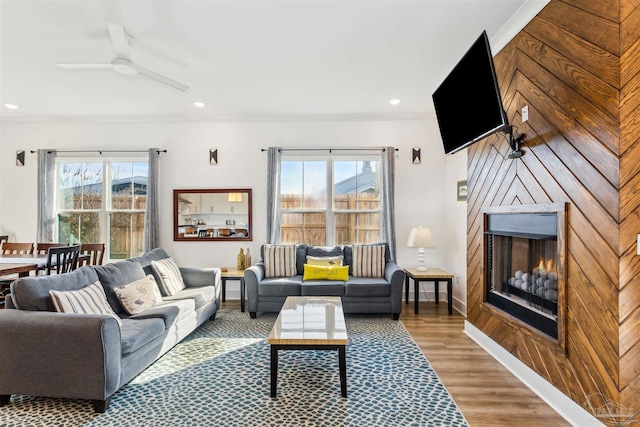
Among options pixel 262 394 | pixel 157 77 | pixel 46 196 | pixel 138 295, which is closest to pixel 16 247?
pixel 46 196

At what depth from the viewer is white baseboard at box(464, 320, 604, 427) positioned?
6.56 feet

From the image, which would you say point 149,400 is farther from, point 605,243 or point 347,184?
point 347,184

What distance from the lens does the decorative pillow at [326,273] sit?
4.25m

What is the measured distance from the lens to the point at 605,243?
6.04ft

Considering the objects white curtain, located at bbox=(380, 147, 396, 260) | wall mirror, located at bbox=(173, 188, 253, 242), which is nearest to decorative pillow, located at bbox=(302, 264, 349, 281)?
white curtain, located at bbox=(380, 147, 396, 260)

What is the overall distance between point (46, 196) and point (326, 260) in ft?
14.1

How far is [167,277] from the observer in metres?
3.72

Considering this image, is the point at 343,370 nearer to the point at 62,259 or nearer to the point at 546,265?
the point at 546,265

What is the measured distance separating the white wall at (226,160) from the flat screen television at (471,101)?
191 centimetres

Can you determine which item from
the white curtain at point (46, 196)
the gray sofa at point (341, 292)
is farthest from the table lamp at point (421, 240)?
the white curtain at point (46, 196)

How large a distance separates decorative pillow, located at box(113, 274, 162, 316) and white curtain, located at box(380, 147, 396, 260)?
10.0ft

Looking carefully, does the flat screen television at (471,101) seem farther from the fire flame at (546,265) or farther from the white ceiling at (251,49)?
the fire flame at (546,265)

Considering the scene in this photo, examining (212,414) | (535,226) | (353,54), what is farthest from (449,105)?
(212,414)

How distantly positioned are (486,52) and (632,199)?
1210mm
